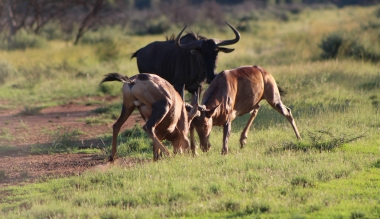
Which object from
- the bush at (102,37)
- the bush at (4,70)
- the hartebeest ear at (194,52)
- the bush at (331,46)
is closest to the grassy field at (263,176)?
the hartebeest ear at (194,52)

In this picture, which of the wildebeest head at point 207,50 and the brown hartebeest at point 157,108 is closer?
the brown hartebeest at point 157,108

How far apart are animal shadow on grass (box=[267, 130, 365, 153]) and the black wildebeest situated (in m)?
2.91

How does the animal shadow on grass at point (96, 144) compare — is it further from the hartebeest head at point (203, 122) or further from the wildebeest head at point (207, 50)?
the wildebeest head at point (207, 50)

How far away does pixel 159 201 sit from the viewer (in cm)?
667

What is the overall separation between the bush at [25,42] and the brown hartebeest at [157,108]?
17.2 metres

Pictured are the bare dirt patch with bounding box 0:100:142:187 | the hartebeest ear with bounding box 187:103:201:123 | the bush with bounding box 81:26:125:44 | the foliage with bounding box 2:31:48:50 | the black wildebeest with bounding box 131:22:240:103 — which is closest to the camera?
the hartebeest ear with bounding box 187:103:201:123

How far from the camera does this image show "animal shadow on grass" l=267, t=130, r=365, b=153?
9.02 m

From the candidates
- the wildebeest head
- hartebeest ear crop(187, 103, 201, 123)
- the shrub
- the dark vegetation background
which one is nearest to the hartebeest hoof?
hartebeest ear crop(187, 103, 201, 123)

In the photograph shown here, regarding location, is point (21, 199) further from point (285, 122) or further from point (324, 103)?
point (324, 103)

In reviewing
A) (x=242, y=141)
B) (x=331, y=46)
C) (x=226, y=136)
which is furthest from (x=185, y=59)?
(x=331, y=46)

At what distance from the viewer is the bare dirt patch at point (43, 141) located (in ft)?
28.5

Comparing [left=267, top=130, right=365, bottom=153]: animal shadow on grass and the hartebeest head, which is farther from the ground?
the hartebeest head

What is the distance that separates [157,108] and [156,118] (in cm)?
14

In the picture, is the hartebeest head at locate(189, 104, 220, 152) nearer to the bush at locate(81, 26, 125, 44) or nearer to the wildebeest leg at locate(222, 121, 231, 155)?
the wildebeest leg at locate(222, 121, 231, 155)
